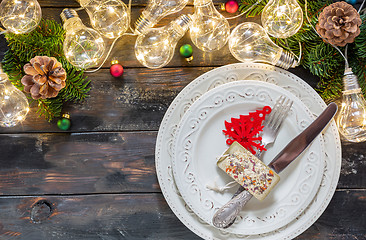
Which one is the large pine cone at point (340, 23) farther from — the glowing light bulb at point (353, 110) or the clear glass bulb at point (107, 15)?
the clear glass bulb at point (107, 15)

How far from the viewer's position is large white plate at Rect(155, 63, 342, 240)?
32.9 inches

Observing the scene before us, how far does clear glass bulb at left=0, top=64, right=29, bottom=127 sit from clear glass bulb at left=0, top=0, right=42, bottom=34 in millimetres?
113

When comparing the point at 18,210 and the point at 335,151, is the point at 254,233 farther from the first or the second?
the point at 18,210

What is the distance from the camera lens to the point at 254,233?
32.9 inches

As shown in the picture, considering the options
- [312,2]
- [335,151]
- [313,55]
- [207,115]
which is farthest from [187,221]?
[312,2]

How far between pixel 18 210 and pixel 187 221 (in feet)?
1.55

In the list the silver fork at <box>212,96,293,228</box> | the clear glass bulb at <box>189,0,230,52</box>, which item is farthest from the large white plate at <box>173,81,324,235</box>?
the clear glass bulb at <box>189,0,230,52</box>

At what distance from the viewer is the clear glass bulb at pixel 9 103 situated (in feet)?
2.47

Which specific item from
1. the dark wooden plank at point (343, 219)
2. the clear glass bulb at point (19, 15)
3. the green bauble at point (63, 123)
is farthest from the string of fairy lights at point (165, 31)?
the dark wooden plank at point (343, 219)

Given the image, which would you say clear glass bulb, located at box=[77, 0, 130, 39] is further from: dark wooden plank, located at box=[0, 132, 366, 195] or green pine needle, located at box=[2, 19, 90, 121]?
dark wooden plank, located at box=[0, 132, 366, 195]

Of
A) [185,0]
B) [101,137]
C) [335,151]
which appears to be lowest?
[101,137]

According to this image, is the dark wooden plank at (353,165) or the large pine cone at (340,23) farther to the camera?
the dark wooden plank at (353,165)

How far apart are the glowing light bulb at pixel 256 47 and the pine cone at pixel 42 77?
0.42 metres

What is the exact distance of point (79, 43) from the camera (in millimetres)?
747
